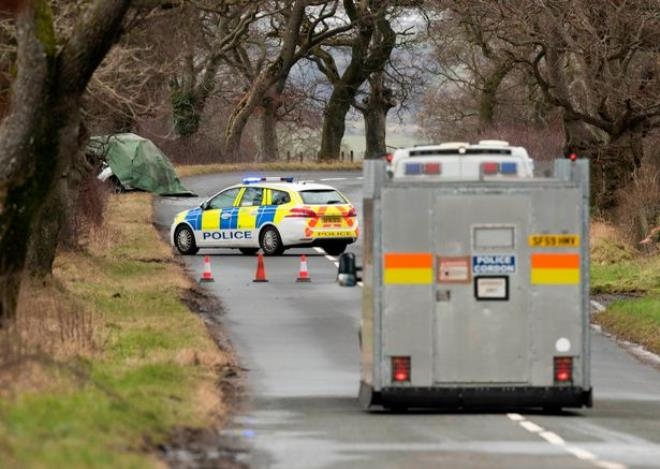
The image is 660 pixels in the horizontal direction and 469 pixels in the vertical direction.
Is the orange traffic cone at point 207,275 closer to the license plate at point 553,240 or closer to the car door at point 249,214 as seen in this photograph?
the car door at point 249,214

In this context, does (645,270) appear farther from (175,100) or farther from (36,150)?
(175,100)

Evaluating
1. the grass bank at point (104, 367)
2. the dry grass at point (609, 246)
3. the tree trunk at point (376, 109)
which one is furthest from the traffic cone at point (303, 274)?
the tree trunk at point (376, 109)

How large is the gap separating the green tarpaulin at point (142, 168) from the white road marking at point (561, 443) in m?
41.4

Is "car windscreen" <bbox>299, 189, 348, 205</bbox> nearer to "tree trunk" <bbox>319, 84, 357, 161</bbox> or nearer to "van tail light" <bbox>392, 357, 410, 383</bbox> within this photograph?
"van tail light" <bbox>392, 357, 410, 383</bbox>

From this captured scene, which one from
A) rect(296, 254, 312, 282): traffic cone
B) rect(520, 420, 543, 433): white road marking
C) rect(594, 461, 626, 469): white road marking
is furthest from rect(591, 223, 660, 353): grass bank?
rect(594, 461, 626, 469): white road marking

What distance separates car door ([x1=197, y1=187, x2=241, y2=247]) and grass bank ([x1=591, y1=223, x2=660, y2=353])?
807 centimetres

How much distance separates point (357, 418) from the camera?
17.4m

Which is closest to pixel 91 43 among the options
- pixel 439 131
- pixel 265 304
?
pixel 265 304

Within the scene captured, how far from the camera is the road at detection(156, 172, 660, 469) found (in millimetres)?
14211

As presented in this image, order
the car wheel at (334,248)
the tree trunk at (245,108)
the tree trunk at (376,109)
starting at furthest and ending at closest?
the tree trunk at (376,109) < the tree trunk at (245,108) < the car wheel at (334,248)

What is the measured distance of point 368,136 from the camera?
273ft

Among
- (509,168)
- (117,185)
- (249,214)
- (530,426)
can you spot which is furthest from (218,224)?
(530,426)

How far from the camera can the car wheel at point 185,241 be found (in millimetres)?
40281

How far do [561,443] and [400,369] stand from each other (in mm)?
2387
